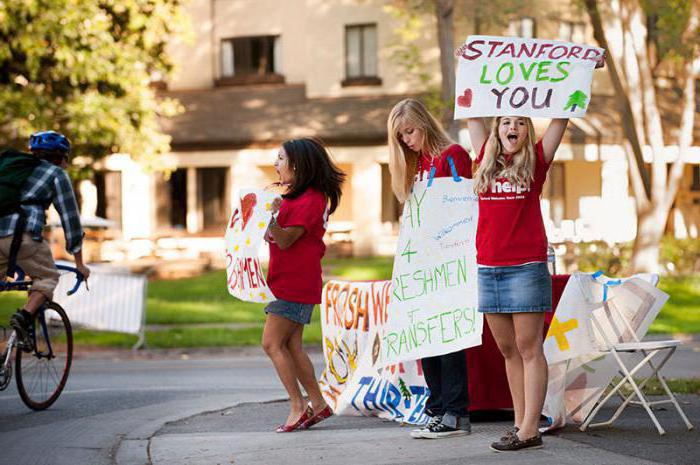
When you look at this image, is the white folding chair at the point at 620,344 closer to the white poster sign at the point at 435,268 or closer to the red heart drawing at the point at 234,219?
the white poster sign at the point at 435,268

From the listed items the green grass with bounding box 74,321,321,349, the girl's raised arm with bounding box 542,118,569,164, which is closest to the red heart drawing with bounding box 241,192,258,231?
the girl's raised arm with bounding box 542,118,569,164

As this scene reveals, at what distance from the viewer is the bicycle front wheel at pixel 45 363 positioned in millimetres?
9945

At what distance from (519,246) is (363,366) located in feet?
7.27

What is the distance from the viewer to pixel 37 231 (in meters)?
9.71

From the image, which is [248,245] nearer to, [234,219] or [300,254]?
[234,219]

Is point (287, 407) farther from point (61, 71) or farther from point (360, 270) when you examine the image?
point (360, 270)

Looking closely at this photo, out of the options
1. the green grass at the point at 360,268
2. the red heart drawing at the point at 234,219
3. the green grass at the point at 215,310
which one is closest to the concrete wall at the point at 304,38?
the green grass at the point at 360,268

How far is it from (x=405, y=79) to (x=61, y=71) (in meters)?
12.9

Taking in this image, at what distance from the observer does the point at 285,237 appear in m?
8.23

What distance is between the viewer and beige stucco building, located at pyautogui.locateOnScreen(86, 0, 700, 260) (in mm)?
35562

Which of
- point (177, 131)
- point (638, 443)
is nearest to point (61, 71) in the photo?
point (177, 131)

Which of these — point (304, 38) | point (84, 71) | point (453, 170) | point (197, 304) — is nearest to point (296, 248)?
point (453, 170)

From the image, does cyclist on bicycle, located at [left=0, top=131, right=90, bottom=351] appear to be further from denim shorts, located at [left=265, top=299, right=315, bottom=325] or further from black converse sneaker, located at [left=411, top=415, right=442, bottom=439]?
black converse sneaker, located at [left=411, top=415, right=442, bottom=439]

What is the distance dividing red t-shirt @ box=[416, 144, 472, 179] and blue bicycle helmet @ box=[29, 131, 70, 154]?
3426 millimetres
